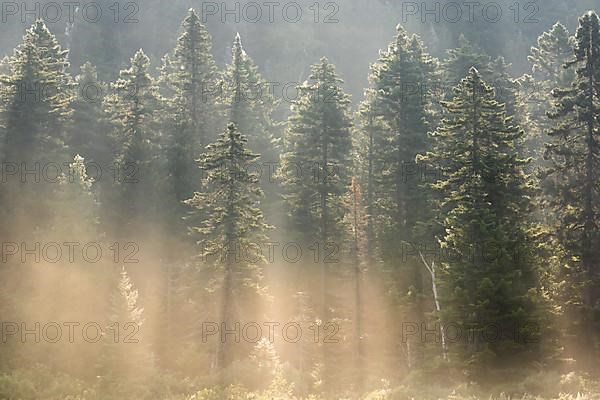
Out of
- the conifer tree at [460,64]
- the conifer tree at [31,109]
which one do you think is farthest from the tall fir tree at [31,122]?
the conifer tree at [460,64]

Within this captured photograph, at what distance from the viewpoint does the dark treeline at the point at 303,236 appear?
26.3 m

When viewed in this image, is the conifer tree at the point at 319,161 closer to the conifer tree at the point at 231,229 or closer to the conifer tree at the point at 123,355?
the conifer tree at the point at 231,229

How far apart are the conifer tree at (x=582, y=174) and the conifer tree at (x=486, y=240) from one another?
2443 millimetres

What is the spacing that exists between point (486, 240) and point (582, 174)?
9.31 m

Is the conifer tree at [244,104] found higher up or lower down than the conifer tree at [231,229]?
higher up

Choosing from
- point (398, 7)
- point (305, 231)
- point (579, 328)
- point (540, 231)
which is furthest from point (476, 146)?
point (398, 7)

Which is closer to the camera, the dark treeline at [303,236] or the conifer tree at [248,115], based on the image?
the dark treeline at [303,236]

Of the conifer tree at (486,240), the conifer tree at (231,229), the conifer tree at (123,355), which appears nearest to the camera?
the conifer tree at (486,240)

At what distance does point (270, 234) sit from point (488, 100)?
19.2m

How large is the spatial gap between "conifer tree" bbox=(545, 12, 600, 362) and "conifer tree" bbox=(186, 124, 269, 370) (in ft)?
51.8

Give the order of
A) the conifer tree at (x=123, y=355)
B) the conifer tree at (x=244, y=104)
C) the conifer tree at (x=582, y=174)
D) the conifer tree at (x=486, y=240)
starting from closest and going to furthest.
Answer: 1. the conifer tree at (x=486, y=240)
2. the conifer tree at (x=123, y=355)
3. the conifer tree at (x=582, y=174)
4. the conifer tree at (x=244, y=104)

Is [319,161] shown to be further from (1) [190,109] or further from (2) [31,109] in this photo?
(2) [31,109]

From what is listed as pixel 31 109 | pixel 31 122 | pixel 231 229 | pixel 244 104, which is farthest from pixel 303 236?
pixel 31 109

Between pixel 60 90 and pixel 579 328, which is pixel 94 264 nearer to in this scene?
pixel 60 90
